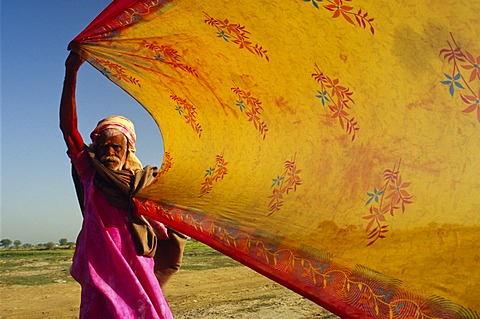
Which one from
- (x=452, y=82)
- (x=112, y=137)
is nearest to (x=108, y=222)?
(x=112, y=137)

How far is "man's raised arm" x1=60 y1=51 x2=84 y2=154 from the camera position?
3.13m

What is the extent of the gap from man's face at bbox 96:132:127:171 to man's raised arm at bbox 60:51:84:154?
0.13 meters

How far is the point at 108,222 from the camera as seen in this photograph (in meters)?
3.26

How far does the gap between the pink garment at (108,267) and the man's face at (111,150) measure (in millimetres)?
115

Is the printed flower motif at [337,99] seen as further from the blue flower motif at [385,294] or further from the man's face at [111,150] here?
the man's face at [111,150]

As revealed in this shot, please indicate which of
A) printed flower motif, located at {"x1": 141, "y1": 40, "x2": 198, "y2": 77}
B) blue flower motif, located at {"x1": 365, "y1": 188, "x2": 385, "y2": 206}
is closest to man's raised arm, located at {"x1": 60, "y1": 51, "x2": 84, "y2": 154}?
printed flower motif, located at {"x1": 141, "y1": 40, "x2": 198, "y2": 77}

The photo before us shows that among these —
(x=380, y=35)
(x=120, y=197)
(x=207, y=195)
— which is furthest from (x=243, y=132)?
(x=380, y=35)

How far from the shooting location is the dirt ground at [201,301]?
6344mm

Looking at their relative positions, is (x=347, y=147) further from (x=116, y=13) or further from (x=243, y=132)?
(x=116, y=13)

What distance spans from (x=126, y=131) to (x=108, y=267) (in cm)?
97

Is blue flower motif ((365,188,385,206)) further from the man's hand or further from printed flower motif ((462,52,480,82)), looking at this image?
the man's hand

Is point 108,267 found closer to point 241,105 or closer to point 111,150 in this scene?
point 111,150

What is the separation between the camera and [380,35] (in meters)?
2.02

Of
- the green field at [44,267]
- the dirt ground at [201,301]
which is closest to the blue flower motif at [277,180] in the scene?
the dirt ground at [201,301]
